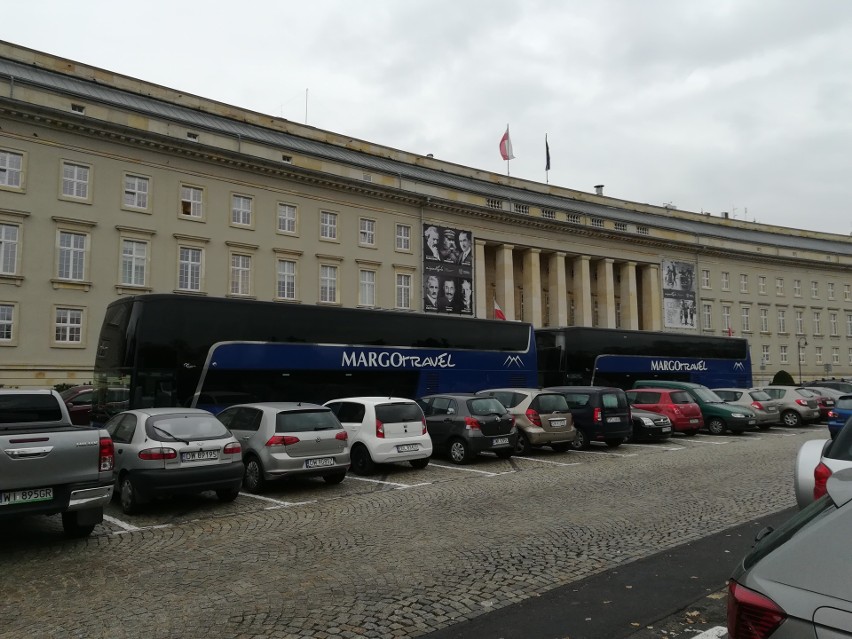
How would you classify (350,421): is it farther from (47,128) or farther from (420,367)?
(47,128)

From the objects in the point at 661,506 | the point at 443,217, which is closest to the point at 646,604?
the point at 661,506

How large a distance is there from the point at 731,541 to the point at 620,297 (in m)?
58.5

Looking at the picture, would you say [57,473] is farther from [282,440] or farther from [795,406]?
[795,406]

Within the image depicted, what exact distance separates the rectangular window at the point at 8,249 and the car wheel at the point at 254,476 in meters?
26.1

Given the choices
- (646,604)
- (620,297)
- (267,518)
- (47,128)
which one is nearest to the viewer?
(646,604)

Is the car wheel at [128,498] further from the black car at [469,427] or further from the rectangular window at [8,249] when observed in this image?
the rectangular window at [8,249]

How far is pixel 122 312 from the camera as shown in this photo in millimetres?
16609

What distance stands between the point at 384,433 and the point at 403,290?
33.4m

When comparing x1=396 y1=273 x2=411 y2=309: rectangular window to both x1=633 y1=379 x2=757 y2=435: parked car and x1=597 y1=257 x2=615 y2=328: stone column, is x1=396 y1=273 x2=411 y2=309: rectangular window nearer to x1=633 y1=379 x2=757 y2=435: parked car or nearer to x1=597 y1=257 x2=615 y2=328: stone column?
x1=597 y1=257 x2=615 y2=328: stone column

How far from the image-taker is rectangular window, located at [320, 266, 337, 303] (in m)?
43.0

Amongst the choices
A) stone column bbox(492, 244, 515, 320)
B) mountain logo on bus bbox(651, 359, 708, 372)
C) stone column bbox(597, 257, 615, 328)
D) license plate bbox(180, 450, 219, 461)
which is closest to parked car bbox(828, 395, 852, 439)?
license plate bbox(180, 450, 219, 461)

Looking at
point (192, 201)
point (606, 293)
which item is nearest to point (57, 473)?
point (192, 201)

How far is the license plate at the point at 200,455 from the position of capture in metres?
9.93

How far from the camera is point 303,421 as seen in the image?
40.0ft
